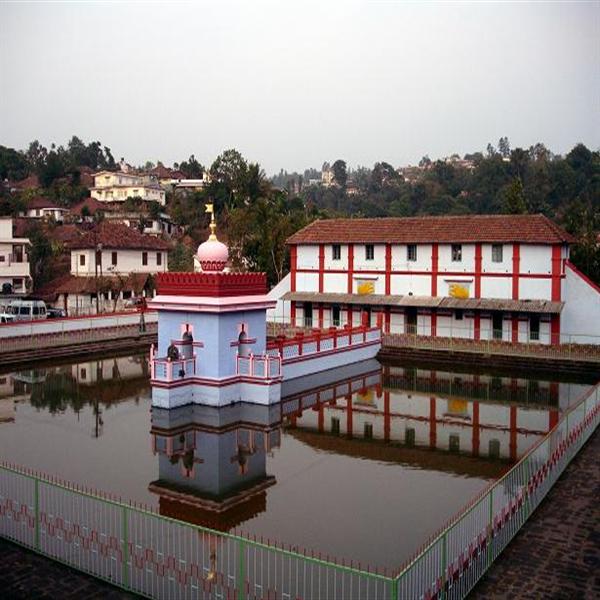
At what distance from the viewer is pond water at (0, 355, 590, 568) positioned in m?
14.4

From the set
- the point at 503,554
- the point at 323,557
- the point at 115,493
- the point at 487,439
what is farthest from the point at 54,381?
the point at 503,554

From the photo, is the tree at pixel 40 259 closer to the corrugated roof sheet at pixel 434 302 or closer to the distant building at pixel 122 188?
the corrugated roof sheet at pixel 434 302

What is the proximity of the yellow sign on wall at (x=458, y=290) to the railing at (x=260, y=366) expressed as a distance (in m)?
16.0

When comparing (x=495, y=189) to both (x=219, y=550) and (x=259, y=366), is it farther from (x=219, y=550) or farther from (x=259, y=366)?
(x=219, y=550)

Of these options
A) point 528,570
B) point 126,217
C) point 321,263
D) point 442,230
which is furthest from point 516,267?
point 126,217

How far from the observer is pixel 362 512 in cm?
1452

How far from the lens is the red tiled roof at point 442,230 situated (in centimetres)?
3622

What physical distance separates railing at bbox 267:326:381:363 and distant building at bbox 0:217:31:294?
26273mm

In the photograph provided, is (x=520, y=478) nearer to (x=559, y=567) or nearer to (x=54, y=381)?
(x=559, y=567)

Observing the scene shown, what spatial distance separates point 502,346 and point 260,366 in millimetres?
14302

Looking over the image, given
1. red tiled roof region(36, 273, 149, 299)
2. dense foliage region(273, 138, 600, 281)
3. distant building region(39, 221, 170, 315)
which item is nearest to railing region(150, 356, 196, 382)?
distant building region(39, 221, 170, 315)

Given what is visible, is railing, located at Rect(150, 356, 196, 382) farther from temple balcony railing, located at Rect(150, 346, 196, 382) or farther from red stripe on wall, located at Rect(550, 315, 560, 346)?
red stripe on wall, located at Rect(550, 315, 560, 346)

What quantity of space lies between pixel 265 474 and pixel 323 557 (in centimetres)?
534

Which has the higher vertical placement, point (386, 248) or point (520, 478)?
point (386, 248)
